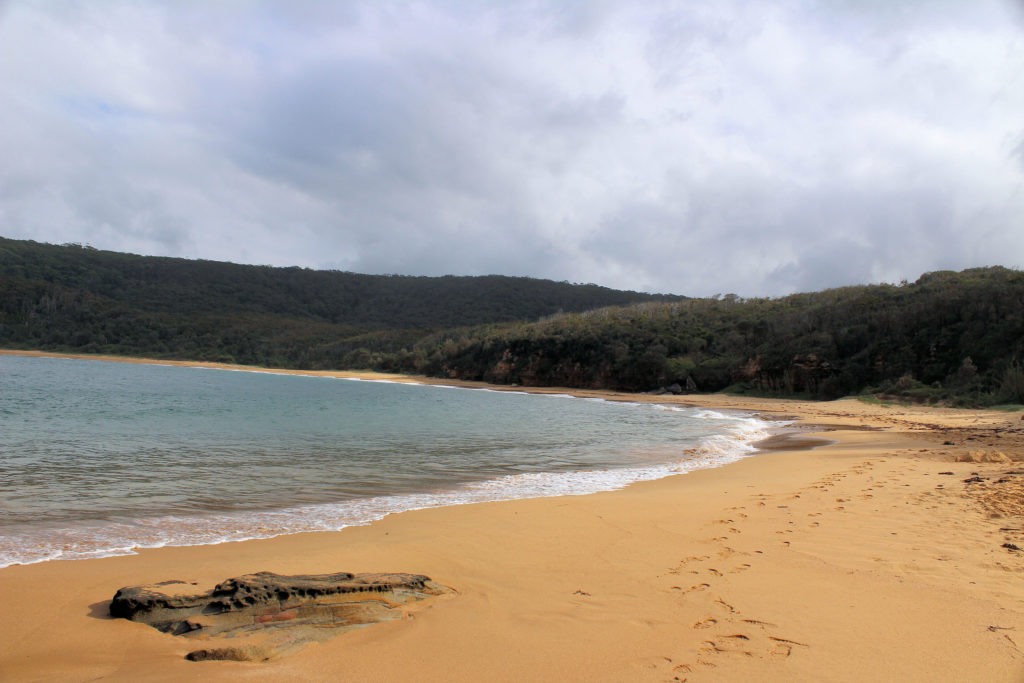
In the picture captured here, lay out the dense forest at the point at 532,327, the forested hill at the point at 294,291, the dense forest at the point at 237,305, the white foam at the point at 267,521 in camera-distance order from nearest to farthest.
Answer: the white foam at the point at 267,521, the dense forest at the point at 532,327, the dense forest at the point at 237,305, the forested hill at the point at 294,291

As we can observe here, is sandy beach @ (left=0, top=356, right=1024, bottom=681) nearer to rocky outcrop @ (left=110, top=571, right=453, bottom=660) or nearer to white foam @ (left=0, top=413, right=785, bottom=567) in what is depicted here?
rocky outcrop @ (left=110, top=571, right=453, bottom=660)

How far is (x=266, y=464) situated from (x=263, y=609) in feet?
22.5

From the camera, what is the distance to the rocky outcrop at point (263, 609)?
3178 mm

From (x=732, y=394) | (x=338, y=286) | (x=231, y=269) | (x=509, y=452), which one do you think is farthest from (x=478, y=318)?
(x=509, y=452)

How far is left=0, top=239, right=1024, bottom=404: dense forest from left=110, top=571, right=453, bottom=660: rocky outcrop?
2605 cm

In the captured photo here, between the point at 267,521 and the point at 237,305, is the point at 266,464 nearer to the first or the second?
the point at 267,521

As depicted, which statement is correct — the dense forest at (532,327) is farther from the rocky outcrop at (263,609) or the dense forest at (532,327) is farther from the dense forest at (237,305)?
the rocky outcrop at (263,609)

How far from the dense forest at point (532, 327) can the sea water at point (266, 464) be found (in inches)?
578

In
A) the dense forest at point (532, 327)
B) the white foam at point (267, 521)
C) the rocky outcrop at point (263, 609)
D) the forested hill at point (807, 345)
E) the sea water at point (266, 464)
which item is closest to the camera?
the rocky outcrop at point (263, 609)

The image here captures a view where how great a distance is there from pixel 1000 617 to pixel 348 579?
4227 mm

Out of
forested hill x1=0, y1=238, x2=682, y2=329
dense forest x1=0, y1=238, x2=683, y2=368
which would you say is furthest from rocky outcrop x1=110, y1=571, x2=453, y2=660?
forested hill x1=0, y1=238, x2=682, y2=329

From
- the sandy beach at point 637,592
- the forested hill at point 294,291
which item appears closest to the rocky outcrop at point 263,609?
the sandy beach at point 637,592

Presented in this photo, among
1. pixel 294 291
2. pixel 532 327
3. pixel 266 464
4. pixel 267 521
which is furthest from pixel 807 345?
pixel 294 291

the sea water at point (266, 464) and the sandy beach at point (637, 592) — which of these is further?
the sea water at point (266, 464)
